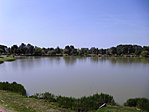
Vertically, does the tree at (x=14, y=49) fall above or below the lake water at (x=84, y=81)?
above

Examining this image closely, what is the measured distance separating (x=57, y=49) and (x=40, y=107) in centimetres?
6969

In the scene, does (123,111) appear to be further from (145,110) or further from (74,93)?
(74,93)

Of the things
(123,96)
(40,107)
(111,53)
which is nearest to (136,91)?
(123,96)

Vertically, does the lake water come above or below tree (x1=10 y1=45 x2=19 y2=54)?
below

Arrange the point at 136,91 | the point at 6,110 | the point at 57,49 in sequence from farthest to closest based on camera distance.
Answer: the point at 57,49 → the point at 136,91 → the point at 6,110

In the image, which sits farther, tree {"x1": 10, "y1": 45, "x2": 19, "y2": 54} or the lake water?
tree {"x1": 10, "y1": 45, "x2": 19, "y2": 54}

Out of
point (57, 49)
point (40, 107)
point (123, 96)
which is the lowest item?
point (123, 96)

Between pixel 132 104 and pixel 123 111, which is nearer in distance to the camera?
pixel 123 111

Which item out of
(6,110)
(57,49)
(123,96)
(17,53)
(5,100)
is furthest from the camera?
(57,49)

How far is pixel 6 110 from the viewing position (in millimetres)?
4930

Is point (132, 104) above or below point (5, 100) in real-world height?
below

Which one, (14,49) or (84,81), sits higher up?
(14,49)

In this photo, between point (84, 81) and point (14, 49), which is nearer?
point (84, 81)

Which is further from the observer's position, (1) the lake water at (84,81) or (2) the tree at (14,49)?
(2) the tree at (14,49)
